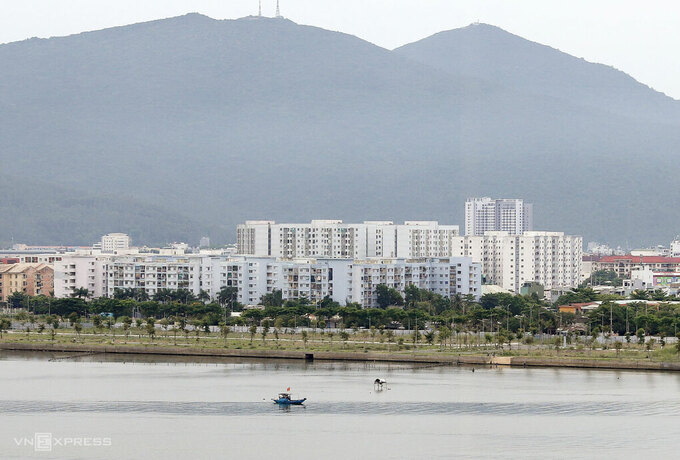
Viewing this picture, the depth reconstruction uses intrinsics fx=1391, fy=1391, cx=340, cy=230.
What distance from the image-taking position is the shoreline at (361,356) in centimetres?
3097

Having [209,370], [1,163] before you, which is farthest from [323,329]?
[1,163]

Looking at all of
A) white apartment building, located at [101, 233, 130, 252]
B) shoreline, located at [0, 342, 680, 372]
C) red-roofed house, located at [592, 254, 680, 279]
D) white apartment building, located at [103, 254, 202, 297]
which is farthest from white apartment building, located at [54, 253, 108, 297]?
white apartment building, located at [101, 233, 130, 252]

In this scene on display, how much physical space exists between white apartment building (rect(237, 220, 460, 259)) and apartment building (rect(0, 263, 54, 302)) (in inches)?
542

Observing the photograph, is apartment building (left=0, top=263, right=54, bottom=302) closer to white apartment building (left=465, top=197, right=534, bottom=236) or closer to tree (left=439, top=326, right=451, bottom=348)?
tree (left=439, top=326, right=451, bottom=348)

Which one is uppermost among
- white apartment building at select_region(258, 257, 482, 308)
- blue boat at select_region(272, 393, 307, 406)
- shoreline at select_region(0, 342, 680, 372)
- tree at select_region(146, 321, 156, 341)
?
white apartment building at select_region(258, 257, 482, 308)

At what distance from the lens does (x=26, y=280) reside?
194ft

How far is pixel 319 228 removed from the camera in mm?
70250

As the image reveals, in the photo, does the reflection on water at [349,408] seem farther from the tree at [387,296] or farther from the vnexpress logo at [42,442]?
the tree at [387,296]

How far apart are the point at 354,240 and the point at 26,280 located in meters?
17.0

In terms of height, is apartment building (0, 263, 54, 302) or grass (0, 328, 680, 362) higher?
apartment building (0, 263, 54, 302)

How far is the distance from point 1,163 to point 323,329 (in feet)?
515

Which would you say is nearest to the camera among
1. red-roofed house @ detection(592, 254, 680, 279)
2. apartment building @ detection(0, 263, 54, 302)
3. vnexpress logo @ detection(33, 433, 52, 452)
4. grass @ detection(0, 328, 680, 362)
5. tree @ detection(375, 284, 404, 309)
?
vnexpress logo @ detection(33, 433, 52, 452)

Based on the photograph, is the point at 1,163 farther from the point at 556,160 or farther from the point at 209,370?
the point at 209,370

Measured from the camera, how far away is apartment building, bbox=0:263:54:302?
58.5 meters
